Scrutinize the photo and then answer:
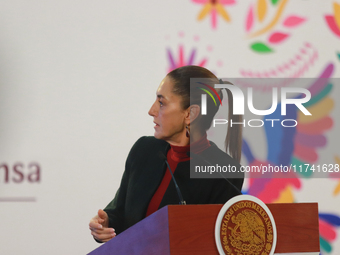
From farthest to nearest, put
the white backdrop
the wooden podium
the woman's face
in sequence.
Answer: the white backdrop → the woman's face → the wooden podium

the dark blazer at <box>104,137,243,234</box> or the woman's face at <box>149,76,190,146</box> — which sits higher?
the woman's face at <box>149,76,190,146</box>

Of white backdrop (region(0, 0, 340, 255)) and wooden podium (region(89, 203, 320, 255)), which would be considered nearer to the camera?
wooden podium (region(89, 203, 320, 255))

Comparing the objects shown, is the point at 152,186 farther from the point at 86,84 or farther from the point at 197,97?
the point at 86,84

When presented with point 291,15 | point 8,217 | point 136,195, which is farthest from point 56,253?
point 291,15

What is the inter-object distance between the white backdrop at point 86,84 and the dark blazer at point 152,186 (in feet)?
2.53

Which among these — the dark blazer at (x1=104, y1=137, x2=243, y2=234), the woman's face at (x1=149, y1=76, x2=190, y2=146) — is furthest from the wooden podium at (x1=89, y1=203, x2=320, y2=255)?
the woman's face at (x1=149, y1=76, x2=190, y2=146)

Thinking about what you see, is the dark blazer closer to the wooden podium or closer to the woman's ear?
the woman's ear

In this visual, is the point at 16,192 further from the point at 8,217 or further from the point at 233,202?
the point at 233,202

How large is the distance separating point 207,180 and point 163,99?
1.22 feet

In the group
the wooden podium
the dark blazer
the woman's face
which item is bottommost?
the dark blazer

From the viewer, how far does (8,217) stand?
8.50ft

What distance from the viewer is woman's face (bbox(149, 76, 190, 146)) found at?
5.77 ft

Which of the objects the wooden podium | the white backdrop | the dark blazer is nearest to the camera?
the wooden podium

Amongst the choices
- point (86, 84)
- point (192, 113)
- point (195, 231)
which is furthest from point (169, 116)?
point (86, 84)
